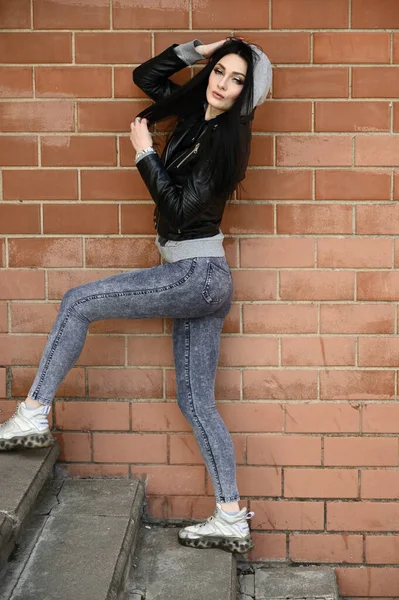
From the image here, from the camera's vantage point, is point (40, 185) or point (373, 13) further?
point (40, 185)

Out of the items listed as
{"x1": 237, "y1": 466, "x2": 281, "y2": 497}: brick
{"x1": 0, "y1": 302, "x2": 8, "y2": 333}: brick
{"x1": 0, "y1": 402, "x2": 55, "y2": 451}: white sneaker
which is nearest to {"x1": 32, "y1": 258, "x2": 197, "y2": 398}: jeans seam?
{"x1": 0, "y1": 402, "x2": 55, "y2": 451}: white sneaker

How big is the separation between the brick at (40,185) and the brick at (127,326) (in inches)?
21.7

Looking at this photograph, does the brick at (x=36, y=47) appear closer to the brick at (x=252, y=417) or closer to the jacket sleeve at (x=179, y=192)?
the jacket sleeve at (x=179, y=192)

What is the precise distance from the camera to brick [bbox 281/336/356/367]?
11.2 ft

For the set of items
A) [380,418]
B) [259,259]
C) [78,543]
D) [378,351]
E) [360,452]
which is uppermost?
[259,259]

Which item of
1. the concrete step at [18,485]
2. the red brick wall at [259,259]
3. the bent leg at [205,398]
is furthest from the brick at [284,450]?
the concrete step at [18,485]

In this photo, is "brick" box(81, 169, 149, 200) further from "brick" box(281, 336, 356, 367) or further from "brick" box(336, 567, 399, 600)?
"brick" box(336, 567, 399, 600)

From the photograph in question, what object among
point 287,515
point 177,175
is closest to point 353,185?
point 177,175

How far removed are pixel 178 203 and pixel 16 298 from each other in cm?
97

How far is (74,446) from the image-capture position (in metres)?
3.49

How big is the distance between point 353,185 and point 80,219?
116 cm

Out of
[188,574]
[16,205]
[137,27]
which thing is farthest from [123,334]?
[137,27]

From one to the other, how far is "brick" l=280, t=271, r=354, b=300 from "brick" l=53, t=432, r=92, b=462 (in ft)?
3.56

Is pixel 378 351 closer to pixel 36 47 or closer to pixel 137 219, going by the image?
pixel 137 219
